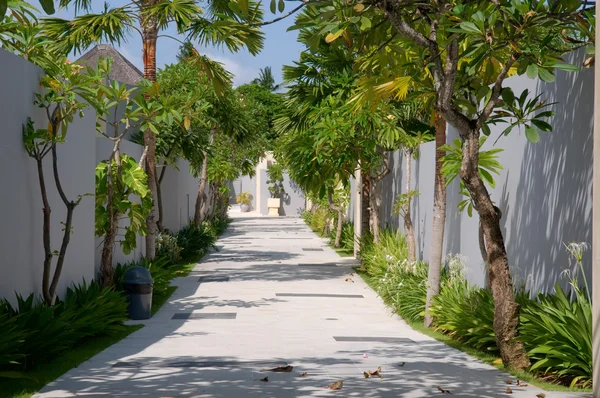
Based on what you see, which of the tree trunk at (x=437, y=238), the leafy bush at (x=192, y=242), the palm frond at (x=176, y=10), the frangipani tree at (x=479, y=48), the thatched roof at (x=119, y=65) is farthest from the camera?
the thatched roof at (x=119, y=65)

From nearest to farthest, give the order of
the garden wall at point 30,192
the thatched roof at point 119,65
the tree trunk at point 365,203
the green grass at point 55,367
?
the green grass at point 55,367, the garden wall at point 30,192, the tree trunk at point 365,203, the thatched roof at point 119,65

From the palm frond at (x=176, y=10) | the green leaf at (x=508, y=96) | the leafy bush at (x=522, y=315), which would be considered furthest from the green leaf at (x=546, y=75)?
the palm frond at (x=176, y=10)

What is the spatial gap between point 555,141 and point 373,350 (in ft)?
9.65

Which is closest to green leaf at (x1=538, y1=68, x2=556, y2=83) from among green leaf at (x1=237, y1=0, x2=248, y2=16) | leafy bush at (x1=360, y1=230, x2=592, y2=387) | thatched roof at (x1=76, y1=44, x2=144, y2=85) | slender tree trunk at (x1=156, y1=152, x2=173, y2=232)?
leafy bush at (x1=360, y1=230, x2=592, y2=387)

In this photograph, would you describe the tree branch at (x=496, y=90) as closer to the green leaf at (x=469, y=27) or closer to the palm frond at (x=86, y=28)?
the green leaf at (x=469, y=27)

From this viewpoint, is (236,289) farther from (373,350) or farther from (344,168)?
(373,350)

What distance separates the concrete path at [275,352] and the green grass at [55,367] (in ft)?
0.37

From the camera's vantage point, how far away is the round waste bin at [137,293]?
12.5m

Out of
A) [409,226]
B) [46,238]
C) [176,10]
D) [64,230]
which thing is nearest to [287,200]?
[409,226]

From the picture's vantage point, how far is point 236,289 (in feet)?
54.0

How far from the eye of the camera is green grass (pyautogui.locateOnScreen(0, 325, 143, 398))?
6.96 metres

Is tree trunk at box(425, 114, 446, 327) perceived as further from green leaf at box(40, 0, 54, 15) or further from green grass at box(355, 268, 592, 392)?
green leaf at box(40, 0, 54, 15)

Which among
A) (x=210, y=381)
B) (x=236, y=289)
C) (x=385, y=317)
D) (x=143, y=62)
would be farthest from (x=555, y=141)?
(x=143, y=62)

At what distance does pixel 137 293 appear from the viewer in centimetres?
1247
